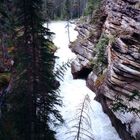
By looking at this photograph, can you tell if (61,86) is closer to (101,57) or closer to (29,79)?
(101,57)

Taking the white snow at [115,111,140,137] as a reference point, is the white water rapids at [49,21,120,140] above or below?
below

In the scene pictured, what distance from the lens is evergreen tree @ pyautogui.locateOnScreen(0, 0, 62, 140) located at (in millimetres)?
19219

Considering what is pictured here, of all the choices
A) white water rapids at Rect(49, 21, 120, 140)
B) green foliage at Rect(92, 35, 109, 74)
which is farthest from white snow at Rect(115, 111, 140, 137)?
green foliage at Rect(92, 35, 109, 74)

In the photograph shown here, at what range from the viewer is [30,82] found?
19.9 metres

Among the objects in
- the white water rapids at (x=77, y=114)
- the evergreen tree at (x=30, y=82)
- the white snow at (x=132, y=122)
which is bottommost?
the white water rapids at (x=77, y=114)

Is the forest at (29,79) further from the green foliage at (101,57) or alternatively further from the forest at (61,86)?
the green foliage at (101,57)

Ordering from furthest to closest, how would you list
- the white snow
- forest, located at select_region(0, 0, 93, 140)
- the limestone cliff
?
the limestone cliff
the white snow
forest, located at select_region(0, 0, 93, 140)

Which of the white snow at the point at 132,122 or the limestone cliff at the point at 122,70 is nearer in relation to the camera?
the white snow at the point at 132,122

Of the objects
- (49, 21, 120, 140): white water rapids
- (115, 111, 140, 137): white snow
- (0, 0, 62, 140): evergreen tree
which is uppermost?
(0, 0, 62, 140): evergreen tree

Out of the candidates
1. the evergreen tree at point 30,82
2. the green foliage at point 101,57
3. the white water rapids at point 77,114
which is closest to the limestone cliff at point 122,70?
the green foliage at point 101,57

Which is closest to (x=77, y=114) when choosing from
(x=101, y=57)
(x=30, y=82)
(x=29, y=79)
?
(x=101, y=57)

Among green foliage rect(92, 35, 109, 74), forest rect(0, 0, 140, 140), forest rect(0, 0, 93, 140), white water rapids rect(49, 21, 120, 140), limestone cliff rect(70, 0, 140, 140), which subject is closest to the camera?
forest rect(0, 0, 93, 140)

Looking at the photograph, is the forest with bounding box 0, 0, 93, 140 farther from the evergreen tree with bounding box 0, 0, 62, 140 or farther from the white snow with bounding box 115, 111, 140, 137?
the white snow with bounding box 115, 111, 140, 137

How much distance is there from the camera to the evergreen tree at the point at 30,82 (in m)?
19.2
